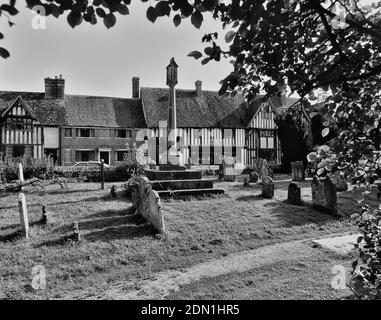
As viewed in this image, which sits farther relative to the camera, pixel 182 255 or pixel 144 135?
pixel 144 135

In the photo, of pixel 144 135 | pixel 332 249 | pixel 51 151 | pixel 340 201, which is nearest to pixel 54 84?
pixel 51 151

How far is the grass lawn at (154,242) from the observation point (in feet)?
20.0

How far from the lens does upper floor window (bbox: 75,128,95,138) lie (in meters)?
31.8

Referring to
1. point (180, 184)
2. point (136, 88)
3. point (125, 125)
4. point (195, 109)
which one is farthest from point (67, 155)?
point (180, 184)

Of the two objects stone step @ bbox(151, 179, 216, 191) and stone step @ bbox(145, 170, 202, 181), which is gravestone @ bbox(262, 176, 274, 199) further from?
stone step @ bbox(145, 170, 202, 181)

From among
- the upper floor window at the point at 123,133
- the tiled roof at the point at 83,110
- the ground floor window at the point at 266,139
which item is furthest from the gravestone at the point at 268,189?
the upper floor window at the point at 123,133

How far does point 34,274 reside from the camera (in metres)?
6.56

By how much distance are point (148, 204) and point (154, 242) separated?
1916mm

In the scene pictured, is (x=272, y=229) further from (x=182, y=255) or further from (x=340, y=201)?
(x=340, y=201)

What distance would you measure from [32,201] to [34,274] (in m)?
7.35
